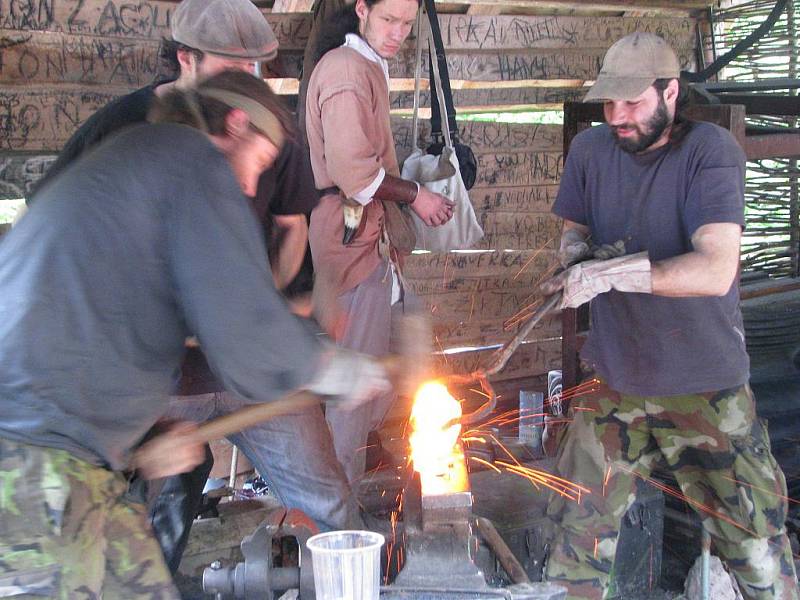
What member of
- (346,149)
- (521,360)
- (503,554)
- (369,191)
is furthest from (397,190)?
(521,360)

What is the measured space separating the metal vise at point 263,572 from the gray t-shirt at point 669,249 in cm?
138

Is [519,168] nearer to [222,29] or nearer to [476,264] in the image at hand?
[476,264]

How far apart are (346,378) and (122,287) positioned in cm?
58

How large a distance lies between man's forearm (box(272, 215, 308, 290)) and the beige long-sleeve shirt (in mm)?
203

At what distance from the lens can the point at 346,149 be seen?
3.85 meters

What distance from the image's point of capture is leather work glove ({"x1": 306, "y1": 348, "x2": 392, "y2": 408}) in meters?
2.28

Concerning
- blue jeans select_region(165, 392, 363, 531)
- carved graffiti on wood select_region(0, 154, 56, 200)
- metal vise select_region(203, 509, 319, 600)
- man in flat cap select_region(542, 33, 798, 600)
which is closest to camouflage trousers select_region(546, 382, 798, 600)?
man in flat cap select_region(542, 33, 798, 600)

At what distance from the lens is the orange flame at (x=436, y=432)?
120 inches

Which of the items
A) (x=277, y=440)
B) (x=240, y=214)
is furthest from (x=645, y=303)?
(x=240, y=214)

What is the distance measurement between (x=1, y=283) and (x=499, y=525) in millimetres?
2572

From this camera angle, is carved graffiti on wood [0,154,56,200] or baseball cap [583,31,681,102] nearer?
baseball cap [583,31,681,102]

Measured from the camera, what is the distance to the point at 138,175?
2.06m

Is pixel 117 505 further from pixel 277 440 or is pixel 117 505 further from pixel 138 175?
pixel 277 440

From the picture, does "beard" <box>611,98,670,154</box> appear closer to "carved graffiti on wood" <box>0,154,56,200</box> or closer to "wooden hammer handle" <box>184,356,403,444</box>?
"wooden hammer handle" <box>184,356,403,444</box>
